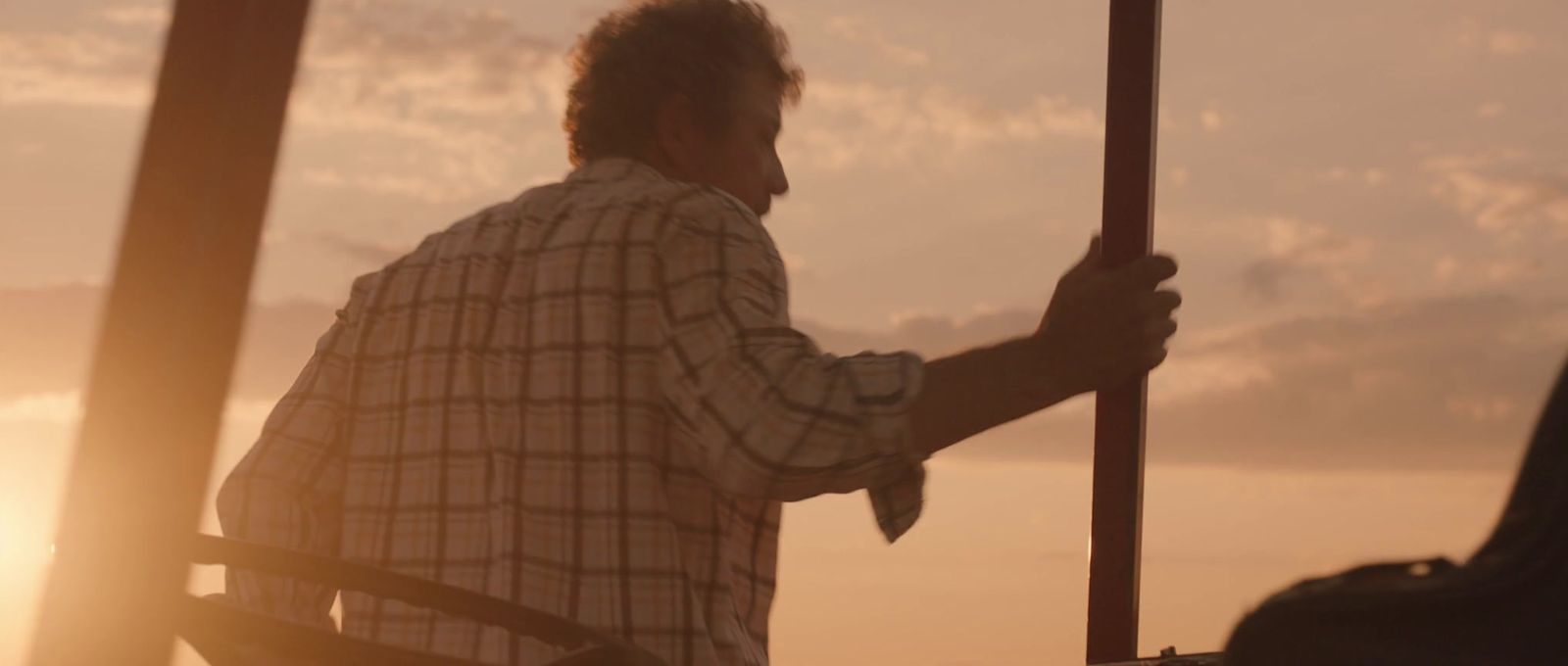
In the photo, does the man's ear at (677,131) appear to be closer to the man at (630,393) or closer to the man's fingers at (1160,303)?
the man at (630,393)

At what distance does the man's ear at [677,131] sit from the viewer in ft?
7.55

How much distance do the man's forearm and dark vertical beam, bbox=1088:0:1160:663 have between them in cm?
34

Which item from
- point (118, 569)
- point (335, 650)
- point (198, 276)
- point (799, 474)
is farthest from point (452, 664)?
point (799, 474)

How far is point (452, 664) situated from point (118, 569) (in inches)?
10.1

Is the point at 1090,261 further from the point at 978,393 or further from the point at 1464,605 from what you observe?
the point at 1464,605

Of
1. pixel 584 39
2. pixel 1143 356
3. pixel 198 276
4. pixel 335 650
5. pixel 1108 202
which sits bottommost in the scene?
pixel 335 650

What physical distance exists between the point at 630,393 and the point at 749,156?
0.47 meters

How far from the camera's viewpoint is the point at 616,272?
1992 mm

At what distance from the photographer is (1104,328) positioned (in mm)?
1845

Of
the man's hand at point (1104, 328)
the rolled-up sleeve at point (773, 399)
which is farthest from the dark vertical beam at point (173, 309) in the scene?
the man's hand at point (1104, 328)

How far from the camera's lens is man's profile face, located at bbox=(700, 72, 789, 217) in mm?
2285

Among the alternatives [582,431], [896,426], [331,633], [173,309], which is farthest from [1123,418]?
[173,309]

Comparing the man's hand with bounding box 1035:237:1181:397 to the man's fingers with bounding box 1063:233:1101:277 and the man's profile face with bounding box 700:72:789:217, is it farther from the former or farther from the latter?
the man's profile face with bounding box 700:72:789:217

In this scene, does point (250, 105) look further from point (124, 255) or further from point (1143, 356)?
point (1143, 356)
